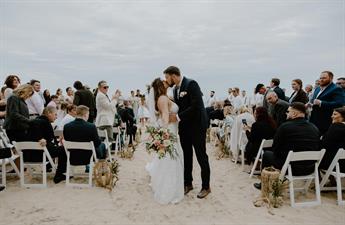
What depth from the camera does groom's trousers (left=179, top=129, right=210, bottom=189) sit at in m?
4.14

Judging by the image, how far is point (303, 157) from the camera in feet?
12.2

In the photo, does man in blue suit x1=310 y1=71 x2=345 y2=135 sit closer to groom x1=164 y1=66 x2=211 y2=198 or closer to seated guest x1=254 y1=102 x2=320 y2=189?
seated guest x1=254 y1=102 x2=320 y2=189

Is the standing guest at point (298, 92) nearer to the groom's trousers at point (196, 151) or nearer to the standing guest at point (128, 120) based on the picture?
the groom's trousers at point (196, 151)

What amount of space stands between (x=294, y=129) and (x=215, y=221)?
167 centimetres

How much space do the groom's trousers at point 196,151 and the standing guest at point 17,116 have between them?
2663 millimetres

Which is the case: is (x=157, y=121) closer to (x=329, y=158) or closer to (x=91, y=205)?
(x=91, y=205)

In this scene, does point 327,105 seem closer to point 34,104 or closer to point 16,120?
point 16,120

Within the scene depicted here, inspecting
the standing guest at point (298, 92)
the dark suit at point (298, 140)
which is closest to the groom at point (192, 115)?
the dark suit at point (298, 140)

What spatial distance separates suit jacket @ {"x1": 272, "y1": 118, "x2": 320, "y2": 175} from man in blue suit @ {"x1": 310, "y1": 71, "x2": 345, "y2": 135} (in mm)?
1352

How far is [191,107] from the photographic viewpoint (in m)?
4.05

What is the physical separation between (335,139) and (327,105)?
1191 mm

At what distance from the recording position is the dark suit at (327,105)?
502cm

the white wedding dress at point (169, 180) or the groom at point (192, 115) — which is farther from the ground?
the groom at point (192, 115)

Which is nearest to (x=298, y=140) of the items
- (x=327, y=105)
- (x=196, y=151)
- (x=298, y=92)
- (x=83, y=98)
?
(x=196, y=151)
